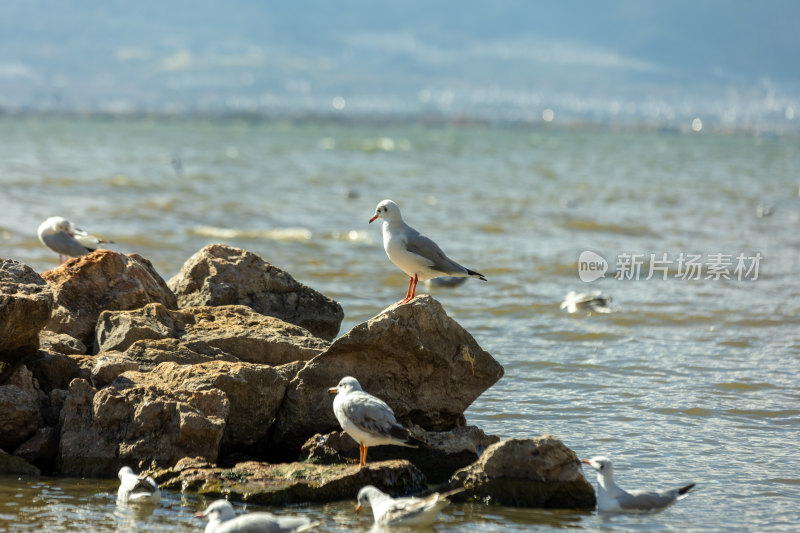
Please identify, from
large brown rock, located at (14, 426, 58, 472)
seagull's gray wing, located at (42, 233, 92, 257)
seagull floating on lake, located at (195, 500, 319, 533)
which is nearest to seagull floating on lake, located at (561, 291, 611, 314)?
seagull's gray wing, located at (42, 233, 92, 257)

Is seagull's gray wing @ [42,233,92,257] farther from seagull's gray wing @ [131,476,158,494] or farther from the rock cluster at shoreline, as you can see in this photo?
seagull's gray wing @ [131,476,158,494]

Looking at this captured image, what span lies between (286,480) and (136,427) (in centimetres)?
108

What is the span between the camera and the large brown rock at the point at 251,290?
845 cm

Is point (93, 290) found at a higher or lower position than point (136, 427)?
higher

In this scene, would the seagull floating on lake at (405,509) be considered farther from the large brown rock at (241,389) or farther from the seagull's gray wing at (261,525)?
the large brown rock at (241,389)

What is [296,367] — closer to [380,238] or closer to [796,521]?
[796,521]

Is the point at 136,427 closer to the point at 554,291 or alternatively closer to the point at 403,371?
the point at 403,371

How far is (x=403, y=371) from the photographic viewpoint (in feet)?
22.6

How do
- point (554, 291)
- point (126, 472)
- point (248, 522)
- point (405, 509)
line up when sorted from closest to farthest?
1. point (248, 522)
2. point (405, 509)
3. point (126, 472)
4. point (554, 291)

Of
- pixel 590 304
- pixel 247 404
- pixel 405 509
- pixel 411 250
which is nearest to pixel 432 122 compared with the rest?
pixel 590 304

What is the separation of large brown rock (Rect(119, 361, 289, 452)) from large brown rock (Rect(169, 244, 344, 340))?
5.55ft

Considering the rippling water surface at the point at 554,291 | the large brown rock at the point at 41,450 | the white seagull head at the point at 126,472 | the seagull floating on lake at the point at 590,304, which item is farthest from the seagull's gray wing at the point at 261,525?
the seagull floating on lake at the point at 590,304

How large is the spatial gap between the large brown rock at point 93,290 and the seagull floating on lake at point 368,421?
8.86 ft

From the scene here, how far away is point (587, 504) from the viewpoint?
6.00m
